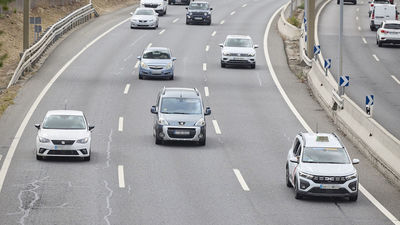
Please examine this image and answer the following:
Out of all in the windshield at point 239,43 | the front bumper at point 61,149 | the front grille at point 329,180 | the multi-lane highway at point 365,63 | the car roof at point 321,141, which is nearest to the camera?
the front grille at point 329,180

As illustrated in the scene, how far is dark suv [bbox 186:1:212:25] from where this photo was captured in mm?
68375

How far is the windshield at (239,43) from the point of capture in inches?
2005

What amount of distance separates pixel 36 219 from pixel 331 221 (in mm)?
6759

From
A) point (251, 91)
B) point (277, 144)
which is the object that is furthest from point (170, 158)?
point (251, 91)

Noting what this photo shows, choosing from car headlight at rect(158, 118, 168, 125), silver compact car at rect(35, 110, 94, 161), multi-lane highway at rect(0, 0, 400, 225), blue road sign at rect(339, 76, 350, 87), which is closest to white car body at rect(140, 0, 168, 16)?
multi-lane highway at rect(0, 0, 400, 225)

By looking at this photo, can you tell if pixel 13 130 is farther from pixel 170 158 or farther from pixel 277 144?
pixel 277 144

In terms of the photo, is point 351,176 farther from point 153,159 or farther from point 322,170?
point 153,159

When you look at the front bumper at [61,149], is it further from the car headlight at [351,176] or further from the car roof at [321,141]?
the car headlight at [351,176]

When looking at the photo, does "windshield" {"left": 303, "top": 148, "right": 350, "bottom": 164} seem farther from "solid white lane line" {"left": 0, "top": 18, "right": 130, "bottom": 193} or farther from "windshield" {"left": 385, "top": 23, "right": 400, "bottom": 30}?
"windshield" {"left": 385, "top": 23, "right": 400, "bottom": 30}

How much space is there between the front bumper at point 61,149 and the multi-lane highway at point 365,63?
501 inches

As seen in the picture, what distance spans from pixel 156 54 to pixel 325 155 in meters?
22.8

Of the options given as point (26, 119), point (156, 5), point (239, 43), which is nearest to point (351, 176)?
point (26, 119)

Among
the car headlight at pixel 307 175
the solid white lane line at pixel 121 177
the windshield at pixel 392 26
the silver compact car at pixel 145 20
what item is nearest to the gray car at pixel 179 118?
the solid white lane line at pixel 121 177

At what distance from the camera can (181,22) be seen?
70625 millimetres
